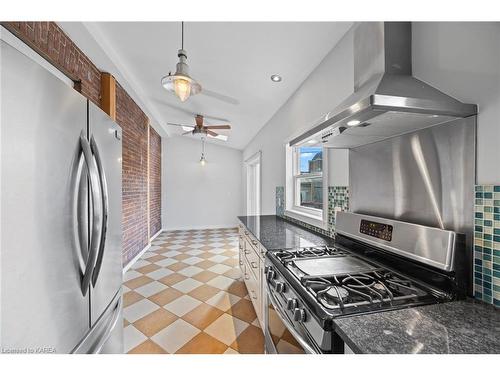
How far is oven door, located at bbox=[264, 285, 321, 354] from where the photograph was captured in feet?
2.92

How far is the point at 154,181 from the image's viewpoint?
5.54 meters

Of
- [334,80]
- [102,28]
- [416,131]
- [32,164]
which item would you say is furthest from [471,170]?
[102,28]

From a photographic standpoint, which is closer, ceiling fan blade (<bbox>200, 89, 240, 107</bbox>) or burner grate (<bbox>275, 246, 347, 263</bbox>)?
burner grate (<bbox>275, 246, 347, 263</bbox>)

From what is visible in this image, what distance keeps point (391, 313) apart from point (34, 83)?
1.48 meters

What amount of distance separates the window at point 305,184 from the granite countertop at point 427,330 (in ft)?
4.31

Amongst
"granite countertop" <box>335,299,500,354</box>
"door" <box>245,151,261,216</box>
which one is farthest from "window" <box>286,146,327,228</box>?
"door" <box>245,151,261,216</box>

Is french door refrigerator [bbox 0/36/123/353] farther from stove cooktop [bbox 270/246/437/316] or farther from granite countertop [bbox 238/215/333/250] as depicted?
granite countertop [bbox 238/215/333/250]

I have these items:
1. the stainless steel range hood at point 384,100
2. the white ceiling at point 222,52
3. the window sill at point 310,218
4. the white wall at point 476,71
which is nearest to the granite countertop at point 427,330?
the white wall at point 476,71

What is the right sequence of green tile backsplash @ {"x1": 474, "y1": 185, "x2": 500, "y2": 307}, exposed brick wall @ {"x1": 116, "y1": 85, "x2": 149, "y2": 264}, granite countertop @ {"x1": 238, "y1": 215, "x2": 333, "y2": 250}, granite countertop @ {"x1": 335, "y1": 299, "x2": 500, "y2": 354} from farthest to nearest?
1. exposed brick wall @ {"x1": 116, "y1": 85, "x2": 149, "y2": 264}
2. granite countertop @ {"x1": 238, "y1": 215, "x2": 333, "y2": 250}
3. green tile backsplash @ {"x1": 474, "y1": 185, "x2": 500, "y2": 307}
4. granite countertop @ {"x1": 335, "y1": 299, "x2": 500, "y2": 354}

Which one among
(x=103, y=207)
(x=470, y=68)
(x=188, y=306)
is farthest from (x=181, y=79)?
(x=188, y=306)

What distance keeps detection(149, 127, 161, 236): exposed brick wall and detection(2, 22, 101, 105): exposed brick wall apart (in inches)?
104

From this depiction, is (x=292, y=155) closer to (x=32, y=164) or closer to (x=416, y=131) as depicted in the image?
(x=416, y=131)

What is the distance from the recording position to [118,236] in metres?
1.35

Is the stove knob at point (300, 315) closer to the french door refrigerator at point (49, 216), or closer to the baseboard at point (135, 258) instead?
the french door refrigerator at point (49, 216)
